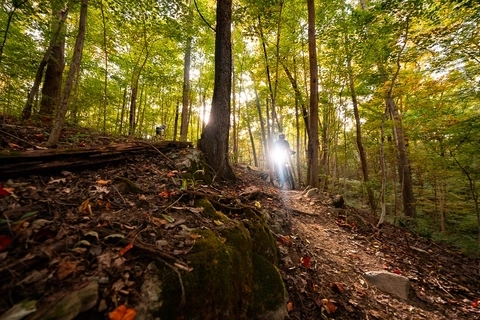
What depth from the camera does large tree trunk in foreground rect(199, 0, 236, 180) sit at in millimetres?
5074

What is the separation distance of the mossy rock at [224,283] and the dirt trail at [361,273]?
0.50 meters

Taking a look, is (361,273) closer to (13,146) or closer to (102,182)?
(102,182)

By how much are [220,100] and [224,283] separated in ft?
13.6

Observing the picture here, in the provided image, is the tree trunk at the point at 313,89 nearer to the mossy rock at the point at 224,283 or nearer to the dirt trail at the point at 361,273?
the dirt trail at the point at 361,273

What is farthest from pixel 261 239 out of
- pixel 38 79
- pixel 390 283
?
pixel 38 79

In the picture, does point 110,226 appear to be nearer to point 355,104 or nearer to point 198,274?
point 198,274

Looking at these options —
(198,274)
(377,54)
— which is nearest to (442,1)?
(377,54)

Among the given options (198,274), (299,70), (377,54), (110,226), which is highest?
(299,70)

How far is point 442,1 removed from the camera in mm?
4742

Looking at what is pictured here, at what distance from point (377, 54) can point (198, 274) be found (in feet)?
26.4

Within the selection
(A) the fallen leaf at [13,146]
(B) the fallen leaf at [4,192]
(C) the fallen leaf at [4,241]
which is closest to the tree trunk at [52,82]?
(A) the fallen leaf at [13,146]

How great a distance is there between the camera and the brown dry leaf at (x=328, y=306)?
2.68 meters

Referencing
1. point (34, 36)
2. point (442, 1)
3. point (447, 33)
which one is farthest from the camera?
point (34, 36)

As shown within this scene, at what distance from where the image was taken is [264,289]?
239 centimetres
